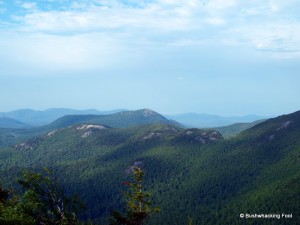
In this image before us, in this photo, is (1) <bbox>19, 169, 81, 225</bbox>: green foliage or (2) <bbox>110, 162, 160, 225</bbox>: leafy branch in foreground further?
(1) <bbox>19, 169, 81, 225</bbox>: green foliage

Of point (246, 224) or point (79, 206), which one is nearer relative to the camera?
point (79, 206)

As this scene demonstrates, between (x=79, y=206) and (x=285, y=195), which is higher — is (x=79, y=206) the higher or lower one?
the higher one

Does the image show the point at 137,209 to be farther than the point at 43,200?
No

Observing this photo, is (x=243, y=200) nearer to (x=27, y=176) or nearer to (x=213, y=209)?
(x=213, y=209)

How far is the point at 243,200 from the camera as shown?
192m

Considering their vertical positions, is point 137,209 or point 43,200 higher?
point 137,209

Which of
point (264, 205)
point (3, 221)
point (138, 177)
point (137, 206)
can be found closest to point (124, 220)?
point (137, 206)

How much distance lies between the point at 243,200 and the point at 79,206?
157 metres

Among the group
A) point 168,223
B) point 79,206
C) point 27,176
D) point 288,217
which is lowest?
point 168,223

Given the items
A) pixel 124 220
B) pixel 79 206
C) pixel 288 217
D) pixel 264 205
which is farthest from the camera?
pixel 264 205

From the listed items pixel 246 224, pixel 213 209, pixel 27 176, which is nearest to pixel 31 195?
pixel 27 176

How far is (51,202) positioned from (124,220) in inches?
603

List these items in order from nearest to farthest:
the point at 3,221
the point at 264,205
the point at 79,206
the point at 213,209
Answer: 1. the point at 3,221
2. the point at 79,206
3. the point at 264,205
4. the point at 213,209

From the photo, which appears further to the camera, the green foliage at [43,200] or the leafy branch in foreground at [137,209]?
the green foliage at [43,200]
